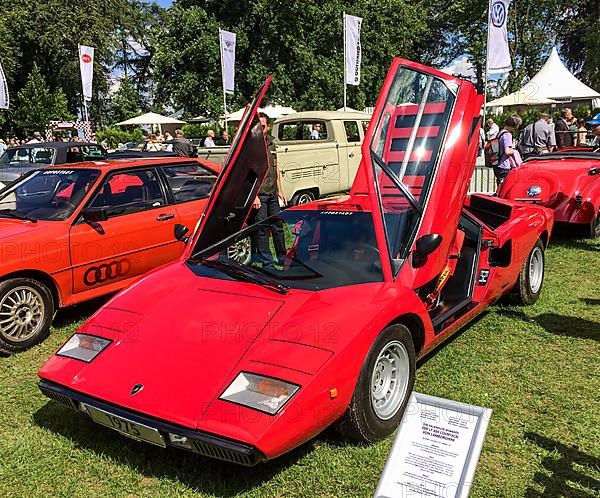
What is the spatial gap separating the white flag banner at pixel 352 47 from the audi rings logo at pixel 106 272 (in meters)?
13.4

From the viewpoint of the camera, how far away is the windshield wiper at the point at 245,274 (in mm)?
3438

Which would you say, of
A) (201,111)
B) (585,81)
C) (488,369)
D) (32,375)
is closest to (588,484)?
(488,369)

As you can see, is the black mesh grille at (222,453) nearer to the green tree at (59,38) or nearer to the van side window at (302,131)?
the van side window at (302,131)

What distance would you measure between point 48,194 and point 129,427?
145 inches

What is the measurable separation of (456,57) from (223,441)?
48.5 metres

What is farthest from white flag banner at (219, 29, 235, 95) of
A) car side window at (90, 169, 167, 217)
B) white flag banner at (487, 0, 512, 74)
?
car side window at (90, 169, 167, 217)

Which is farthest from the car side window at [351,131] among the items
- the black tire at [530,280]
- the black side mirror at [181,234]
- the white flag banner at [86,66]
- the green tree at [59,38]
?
the green tree at [59,38]

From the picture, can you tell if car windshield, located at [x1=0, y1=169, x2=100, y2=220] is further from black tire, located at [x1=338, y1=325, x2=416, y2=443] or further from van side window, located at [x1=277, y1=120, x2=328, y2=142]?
van side window, located at [x1=277, y1=120, x2=328, y2=142]

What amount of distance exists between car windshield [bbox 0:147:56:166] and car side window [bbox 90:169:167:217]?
6701 mm

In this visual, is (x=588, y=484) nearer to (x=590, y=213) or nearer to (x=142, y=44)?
(x=590, y=213)

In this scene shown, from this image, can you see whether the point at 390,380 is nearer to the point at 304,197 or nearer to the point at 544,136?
the point at 304,197

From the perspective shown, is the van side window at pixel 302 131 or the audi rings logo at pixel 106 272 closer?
the audi rings logo at pixel 106 272

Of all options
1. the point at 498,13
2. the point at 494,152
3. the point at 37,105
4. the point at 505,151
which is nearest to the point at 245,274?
the point at 505,151

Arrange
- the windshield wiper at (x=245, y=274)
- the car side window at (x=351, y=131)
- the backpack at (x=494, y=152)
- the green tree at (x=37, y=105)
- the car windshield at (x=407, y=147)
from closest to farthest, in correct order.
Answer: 1. the windshield wiper at (x=245, y=274)
2. the car windshield at (x=407, y=147)
3. the backpack at (x=494, y=152)
4. the car side window at (x=351, y=131)
5. the green tree at (x=37, y=105)
